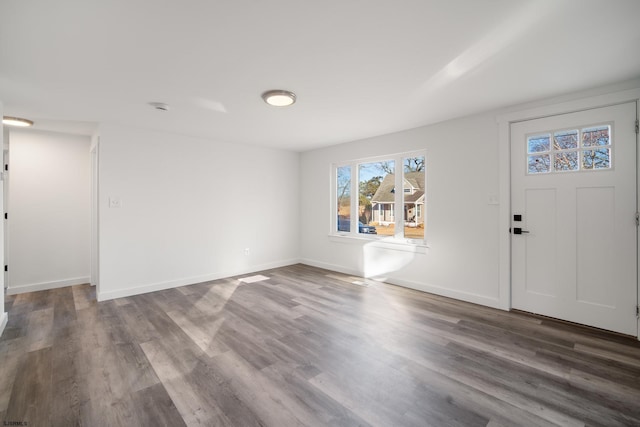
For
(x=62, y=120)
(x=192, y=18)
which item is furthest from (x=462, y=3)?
(x=62, y=120)

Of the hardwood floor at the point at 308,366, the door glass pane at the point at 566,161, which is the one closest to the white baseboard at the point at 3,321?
the hardwood floor at the point at 308,366

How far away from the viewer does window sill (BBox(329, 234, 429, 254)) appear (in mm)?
4312

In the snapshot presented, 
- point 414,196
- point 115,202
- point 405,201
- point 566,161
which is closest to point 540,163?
point 566,161

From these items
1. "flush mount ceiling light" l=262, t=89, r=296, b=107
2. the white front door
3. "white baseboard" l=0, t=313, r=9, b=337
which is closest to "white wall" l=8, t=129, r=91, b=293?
"white baseboard" l=0, t=313, r=9, b=337

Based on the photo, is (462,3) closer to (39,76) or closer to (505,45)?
(505,45)

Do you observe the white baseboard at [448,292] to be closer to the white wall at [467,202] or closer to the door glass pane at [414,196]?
the white wall at [467,202]

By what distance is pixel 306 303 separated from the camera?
3764 mm

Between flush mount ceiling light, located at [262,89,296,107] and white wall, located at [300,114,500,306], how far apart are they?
2.14 m

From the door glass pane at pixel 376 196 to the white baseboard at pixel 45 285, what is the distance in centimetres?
484

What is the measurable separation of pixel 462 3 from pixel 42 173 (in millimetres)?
5878

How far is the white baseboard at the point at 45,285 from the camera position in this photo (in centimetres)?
422

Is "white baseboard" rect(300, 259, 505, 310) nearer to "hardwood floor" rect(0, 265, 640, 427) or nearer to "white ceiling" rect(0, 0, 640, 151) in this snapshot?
"hardwood floor" rect(0, 265, 640, 427)

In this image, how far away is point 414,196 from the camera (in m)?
4.45

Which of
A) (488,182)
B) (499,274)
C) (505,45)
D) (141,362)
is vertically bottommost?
(141,362)
